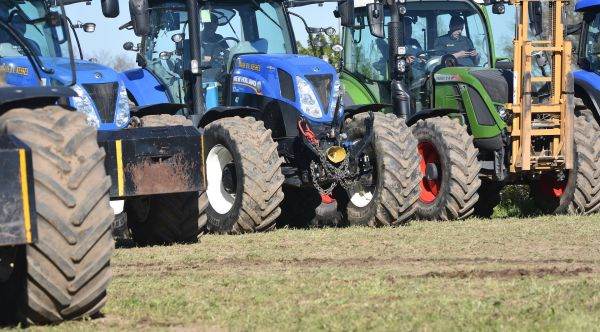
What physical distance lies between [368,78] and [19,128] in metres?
10.8

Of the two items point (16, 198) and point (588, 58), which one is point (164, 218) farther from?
point (588, 58)

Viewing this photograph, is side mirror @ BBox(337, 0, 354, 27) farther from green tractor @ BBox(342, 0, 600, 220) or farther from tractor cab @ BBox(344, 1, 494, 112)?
tractor cab @ BBox(344, 1, 494, 112)

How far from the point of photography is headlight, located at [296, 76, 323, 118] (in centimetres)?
1540

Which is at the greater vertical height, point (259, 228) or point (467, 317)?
point (467, 317)

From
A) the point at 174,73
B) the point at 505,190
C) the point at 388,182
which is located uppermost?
the point at 174,73

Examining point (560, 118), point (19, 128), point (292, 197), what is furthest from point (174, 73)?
point (19, 128)

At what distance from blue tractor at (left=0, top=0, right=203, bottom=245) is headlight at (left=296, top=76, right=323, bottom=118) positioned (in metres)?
1.93

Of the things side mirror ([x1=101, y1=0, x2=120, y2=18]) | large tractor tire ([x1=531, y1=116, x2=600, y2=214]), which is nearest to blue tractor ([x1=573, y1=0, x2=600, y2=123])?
large tractor tire ([x1=531, y1=116, x2=600, y2=214])

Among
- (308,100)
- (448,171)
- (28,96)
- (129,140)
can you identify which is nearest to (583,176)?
(448,171)

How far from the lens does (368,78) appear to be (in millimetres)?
17875

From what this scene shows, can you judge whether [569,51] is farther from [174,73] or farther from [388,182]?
[174,73]

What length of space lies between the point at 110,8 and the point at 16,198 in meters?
5.24

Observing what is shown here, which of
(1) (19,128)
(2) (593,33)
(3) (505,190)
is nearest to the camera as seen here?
(1) (19,128)

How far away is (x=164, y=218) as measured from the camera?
41.1 ft
